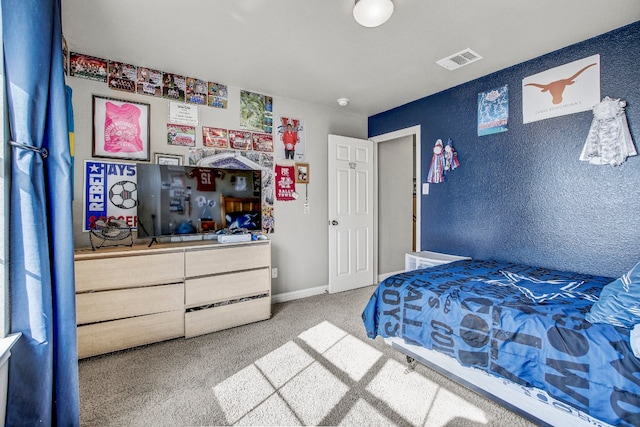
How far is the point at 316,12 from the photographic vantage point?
1925mm

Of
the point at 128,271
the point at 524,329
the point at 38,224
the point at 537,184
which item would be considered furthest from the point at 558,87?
the point at 128,271

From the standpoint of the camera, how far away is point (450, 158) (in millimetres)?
3201

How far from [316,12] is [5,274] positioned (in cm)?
213

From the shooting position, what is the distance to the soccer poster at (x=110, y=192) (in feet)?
8.16

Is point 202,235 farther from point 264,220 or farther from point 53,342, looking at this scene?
point 53,342

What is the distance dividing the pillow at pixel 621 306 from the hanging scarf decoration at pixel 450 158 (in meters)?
1.89

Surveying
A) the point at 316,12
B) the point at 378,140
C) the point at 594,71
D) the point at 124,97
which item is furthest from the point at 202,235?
the point at 594,71

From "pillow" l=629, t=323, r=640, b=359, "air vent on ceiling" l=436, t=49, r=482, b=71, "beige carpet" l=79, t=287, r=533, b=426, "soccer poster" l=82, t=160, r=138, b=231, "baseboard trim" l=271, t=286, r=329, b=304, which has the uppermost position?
"air vent on ceiling" l=436, t=49, r=482, b=71

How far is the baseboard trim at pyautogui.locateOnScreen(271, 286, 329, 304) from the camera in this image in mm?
3484

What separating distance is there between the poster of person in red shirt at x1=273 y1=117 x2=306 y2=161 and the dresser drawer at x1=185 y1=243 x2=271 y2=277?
1.25 meters

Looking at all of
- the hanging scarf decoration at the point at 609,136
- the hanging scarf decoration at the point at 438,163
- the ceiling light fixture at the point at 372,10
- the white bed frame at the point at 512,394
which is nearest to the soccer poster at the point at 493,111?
the hanging scarf decoration at the point at 438,163

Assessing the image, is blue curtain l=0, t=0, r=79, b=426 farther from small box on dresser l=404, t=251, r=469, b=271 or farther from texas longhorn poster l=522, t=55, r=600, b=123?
texas longhorn poster l=522, t=55, r=600, b=123

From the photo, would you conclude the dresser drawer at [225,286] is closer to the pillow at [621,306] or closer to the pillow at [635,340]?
the pillow at [621,306]

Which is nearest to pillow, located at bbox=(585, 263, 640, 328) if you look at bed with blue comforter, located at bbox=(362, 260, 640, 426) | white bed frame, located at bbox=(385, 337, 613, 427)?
Result: bed with blue comforter, located at bbox=(362, 260, 640, 426)
